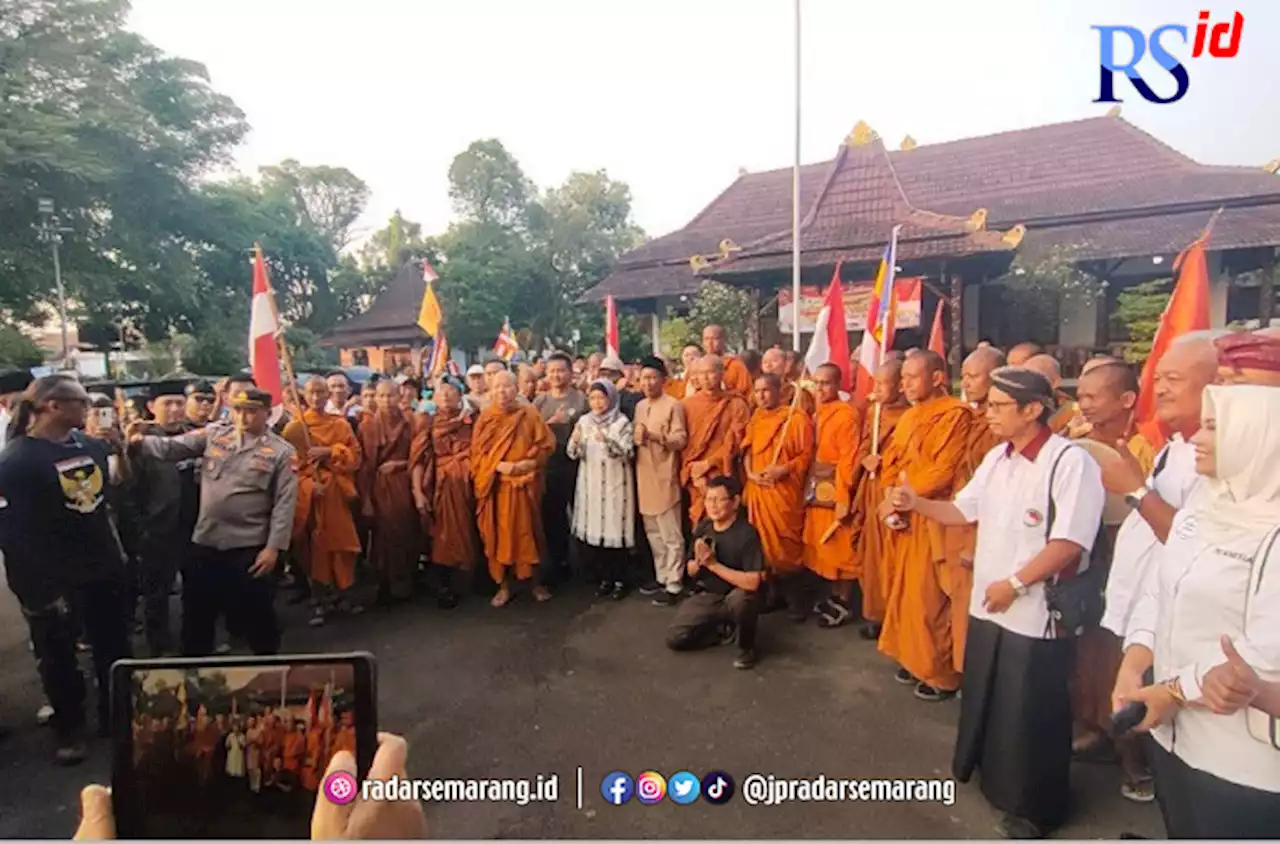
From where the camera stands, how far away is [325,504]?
4078mm

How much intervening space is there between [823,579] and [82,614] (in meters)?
3.55

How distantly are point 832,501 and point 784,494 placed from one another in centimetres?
26

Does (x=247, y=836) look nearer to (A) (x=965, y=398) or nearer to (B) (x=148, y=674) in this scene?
(B) (x=148, y=674)

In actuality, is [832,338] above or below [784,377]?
above

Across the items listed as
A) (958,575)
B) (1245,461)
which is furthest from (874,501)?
(1245,461)

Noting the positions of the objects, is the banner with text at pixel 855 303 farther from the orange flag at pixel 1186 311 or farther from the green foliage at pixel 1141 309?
the orange flag at pixel 1186 311

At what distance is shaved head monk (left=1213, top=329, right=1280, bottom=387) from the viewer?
135cm

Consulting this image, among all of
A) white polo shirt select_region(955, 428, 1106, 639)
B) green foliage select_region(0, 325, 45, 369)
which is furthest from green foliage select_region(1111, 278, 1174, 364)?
green foliage select_region(0, 325, 45, 369)

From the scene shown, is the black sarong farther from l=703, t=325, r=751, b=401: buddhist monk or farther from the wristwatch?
l=703, t=325, r=751, b=401: buddhist monk

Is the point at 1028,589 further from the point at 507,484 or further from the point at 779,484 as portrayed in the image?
the point at 507,484

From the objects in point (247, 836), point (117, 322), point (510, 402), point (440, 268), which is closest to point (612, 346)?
point (510, 402)

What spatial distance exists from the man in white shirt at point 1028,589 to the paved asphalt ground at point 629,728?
0.17m

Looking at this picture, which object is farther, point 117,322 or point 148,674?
point 117,322

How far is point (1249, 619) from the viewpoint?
4.18 feet
